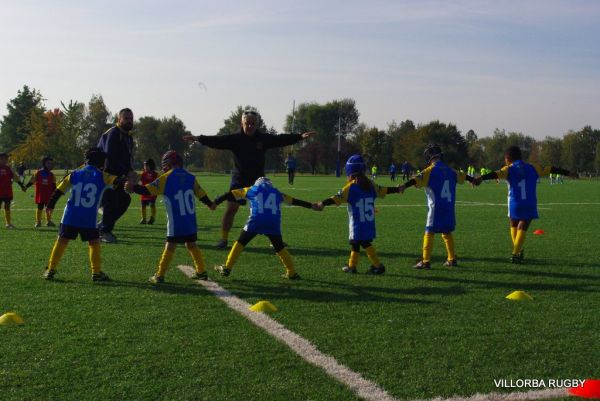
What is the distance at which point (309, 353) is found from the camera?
4.54m

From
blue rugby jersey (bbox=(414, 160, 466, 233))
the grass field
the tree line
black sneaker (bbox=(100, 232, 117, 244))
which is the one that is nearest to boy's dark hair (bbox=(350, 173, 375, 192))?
blue rugby jersey (bbox=(414, 160, 466, 233))

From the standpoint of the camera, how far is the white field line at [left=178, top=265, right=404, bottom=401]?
3.80 meters

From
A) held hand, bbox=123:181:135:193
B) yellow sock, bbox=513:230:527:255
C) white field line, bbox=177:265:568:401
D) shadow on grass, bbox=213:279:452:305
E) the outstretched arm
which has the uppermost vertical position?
the outstretched arm

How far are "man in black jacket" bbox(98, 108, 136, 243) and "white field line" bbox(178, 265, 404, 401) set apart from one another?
4445 millimetres

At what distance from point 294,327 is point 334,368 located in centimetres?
107

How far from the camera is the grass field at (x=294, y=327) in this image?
3963 millimetres

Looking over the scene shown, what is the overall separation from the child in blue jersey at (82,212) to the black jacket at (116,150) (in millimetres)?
2611

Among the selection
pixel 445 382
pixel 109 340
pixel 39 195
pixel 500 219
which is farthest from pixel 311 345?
pixel 500 219

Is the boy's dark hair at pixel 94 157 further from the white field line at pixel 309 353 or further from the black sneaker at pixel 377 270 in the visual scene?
the black sneaker at pixel 377 270

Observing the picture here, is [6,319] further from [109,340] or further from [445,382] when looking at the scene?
[445,382]

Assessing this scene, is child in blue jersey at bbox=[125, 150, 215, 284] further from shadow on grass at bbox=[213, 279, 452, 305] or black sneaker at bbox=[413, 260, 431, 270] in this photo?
black sneaker at bbox=[413, 260, 431, 270]

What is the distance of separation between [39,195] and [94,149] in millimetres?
7127

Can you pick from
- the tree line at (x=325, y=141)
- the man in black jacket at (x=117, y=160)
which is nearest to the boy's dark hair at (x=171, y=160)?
the man in black jacket at (x=117, y=160)

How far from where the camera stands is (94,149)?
771 centimetres
